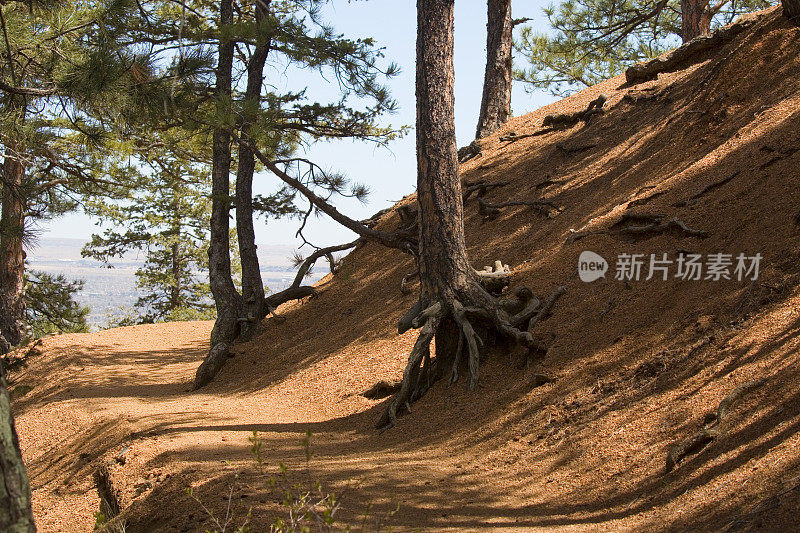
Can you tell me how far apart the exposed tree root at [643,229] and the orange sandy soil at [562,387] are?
105 millimetres

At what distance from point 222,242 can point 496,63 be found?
6.90 meters

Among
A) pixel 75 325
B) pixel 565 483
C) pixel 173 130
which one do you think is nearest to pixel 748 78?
pixel 565 483

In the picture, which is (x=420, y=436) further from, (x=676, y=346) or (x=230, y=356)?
(x=230, y=356)

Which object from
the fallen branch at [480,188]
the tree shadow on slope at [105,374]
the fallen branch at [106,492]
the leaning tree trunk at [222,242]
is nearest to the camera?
the fallen branch at [106,492]

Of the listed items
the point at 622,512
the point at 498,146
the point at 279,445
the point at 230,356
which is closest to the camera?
the point at 622,512

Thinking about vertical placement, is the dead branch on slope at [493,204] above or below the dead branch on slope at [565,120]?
below

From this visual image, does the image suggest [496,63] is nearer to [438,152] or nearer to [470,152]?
[470,152]

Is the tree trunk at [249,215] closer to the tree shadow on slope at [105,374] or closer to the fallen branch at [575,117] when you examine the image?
the tree shadow on slope at [105,374]

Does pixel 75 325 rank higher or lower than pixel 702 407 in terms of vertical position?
higher

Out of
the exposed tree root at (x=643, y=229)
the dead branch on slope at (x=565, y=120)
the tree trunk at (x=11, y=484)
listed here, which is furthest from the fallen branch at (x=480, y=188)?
the tree trunk at (x=11, y=484)

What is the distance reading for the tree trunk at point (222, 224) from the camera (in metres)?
11.1

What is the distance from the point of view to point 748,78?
9203 mm

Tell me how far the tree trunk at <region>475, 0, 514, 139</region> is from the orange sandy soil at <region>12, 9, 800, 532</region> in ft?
9.48

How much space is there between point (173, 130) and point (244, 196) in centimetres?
248
